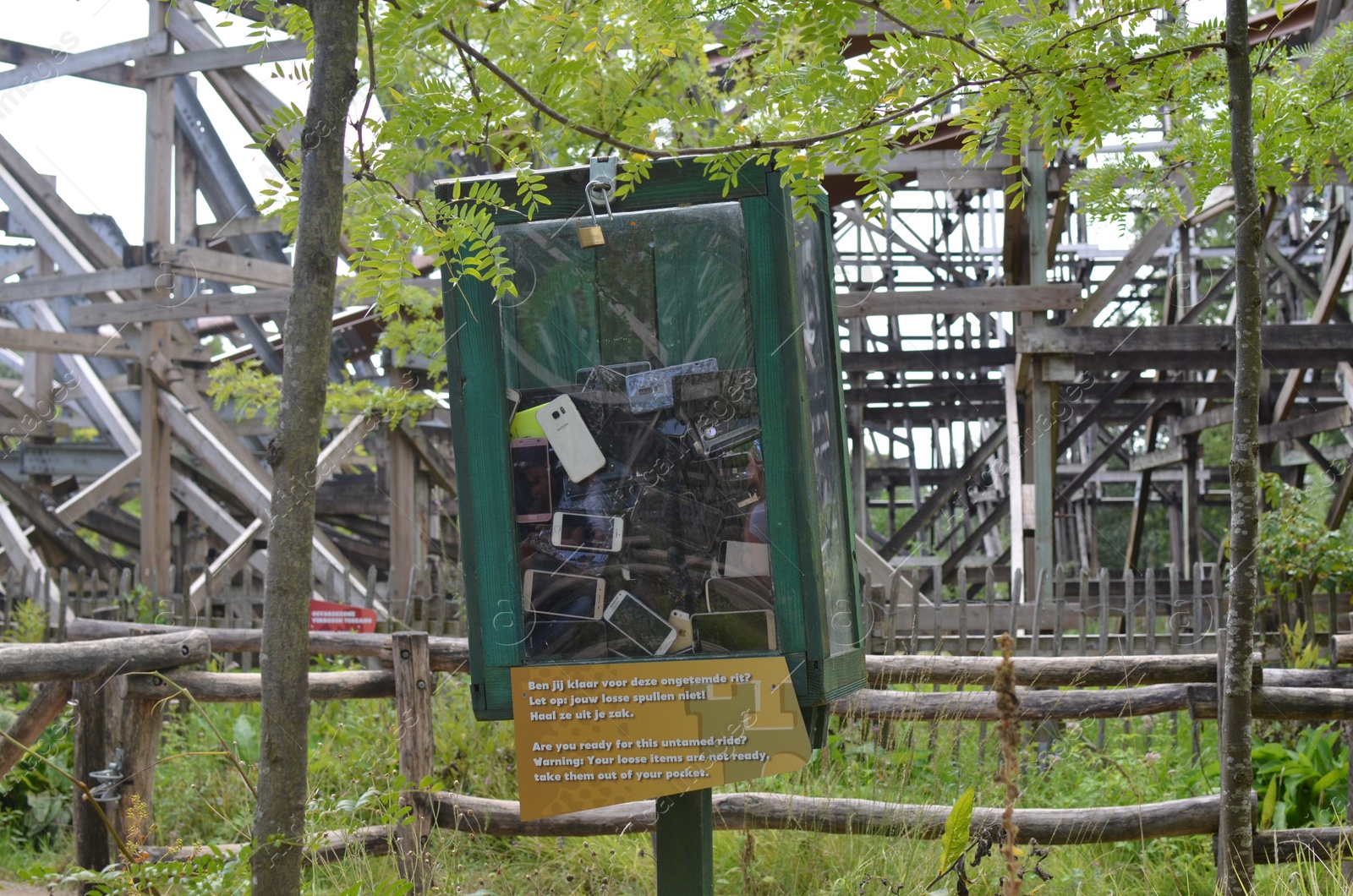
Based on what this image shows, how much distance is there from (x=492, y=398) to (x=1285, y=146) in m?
2.25

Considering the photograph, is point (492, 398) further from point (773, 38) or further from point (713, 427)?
point (773, 38)

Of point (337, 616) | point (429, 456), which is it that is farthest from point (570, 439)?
point (429, 456)

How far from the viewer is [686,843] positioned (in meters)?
2.70

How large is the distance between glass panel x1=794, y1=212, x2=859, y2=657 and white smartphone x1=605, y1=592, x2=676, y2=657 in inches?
14.8

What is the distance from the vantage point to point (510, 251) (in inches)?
103

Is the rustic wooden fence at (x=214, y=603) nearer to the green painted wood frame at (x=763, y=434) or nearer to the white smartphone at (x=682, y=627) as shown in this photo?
the green painted wood frame at (x=763, y=434)

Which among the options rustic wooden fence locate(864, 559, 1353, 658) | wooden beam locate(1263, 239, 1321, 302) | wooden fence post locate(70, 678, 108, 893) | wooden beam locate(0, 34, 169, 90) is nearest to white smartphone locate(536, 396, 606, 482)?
wooden fence post locate(70, 678, 108, 893)

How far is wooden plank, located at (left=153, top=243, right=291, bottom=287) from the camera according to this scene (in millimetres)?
9109

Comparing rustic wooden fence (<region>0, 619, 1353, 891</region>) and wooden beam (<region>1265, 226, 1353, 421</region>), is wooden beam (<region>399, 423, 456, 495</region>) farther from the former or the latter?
wooden beam (<region>1265, 226, 1353, 421</region>)

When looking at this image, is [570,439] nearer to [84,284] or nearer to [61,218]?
[84,284]

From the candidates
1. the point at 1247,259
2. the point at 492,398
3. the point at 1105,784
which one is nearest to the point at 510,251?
the point at 492,398

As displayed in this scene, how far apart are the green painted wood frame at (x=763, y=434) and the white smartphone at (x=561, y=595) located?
3cm

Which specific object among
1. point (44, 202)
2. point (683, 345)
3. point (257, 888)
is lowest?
point (257, 888)

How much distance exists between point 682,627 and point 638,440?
436 millimetres
